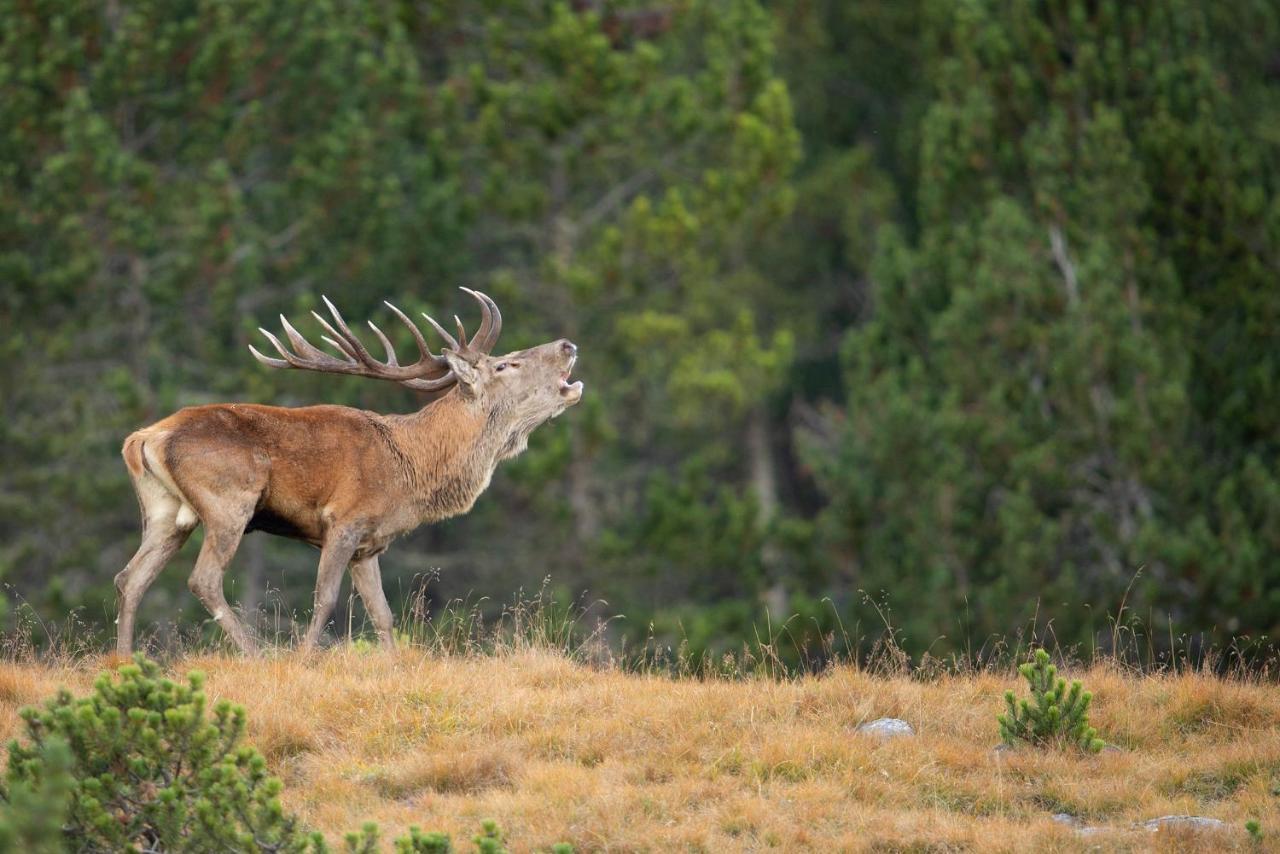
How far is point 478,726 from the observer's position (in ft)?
28.5

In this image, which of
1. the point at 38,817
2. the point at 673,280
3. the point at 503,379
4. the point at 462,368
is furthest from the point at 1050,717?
the point at 673,280

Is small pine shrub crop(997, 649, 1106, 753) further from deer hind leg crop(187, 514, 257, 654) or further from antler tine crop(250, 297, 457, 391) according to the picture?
antler tine crop(250, 297, 457, 391)

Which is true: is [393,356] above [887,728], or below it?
above

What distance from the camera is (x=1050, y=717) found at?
8602 millimetres

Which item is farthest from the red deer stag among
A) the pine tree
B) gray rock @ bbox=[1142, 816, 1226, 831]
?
the pine tree

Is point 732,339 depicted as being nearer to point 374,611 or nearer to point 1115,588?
point 1115,588

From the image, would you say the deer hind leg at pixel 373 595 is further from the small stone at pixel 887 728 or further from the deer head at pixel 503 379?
the small stone at pixel 887 728

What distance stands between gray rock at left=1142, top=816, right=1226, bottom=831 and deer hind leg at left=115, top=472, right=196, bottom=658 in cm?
511

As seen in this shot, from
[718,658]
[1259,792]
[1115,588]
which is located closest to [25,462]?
[718,658]

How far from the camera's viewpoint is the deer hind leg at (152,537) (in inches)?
395

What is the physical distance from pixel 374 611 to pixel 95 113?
1296 centimetres

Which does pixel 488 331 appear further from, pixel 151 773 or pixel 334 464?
pixel 151 773

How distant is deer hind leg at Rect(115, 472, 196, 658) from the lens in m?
10.0

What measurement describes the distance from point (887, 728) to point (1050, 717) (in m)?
0.74
